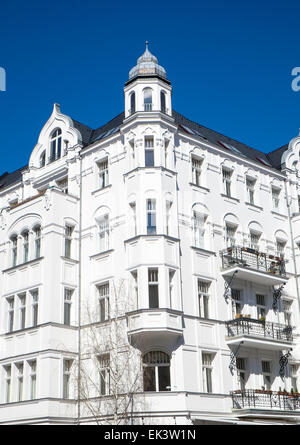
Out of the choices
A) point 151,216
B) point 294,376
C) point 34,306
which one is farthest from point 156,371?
point 294,376

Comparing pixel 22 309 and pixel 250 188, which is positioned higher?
pixel 250 188

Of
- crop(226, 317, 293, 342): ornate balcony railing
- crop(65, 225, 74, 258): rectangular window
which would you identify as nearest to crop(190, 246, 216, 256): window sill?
crop(226, 317, 293, 342): ornate balcony railing

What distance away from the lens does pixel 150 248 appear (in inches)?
1156

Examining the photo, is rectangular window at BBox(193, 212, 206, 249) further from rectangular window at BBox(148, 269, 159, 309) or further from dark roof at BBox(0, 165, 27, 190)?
dark roof at BBox(0, 165, 27, 190)

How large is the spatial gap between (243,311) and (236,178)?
27.1 feet

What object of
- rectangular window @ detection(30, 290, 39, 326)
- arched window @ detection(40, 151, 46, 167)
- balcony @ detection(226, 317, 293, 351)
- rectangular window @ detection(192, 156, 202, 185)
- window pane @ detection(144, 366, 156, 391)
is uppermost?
arched window @ detection(40, 151, 46, 167)

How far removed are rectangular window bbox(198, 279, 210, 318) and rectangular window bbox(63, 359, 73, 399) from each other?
7129 mm

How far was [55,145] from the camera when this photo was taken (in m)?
37.4

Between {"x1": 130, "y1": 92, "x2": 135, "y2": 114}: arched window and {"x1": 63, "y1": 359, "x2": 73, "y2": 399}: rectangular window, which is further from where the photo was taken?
{"x1": 130, "y1": 92, "x2": 135, "y2": 114}: arched window

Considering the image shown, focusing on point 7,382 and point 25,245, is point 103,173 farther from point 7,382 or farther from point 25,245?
point 7,382

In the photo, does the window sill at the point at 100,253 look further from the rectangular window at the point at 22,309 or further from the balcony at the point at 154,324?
the rectangular window at the point at 22,309

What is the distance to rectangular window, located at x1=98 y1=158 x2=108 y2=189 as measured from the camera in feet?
111

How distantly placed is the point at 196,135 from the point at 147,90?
4056 mm
